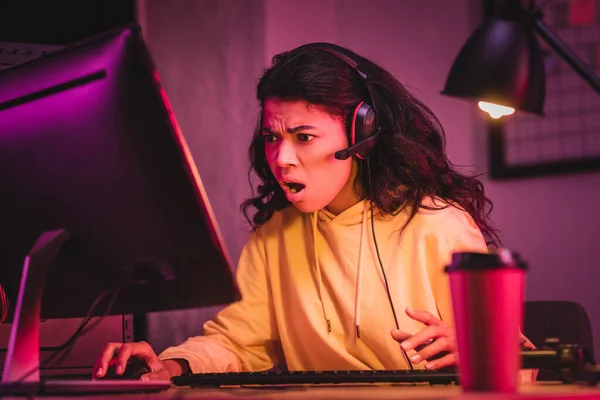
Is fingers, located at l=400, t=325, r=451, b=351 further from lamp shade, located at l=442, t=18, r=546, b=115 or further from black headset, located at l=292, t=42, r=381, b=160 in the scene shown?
lamp shade, located at l=442, t=18, r=546, b=115

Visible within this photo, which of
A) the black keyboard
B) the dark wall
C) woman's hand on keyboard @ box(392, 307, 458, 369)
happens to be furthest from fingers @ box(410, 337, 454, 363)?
the dark wall

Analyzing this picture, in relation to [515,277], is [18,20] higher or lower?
higher

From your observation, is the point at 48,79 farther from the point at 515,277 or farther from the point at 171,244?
the point at 515,277

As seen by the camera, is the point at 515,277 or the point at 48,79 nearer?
the point at 515,277

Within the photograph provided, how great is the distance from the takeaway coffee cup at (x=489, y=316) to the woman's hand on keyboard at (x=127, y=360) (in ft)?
2.11

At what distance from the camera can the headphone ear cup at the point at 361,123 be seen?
148 cm

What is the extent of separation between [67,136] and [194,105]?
1281 mm

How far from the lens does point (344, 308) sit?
1.57m

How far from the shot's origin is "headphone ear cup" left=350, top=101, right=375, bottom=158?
1.48 m

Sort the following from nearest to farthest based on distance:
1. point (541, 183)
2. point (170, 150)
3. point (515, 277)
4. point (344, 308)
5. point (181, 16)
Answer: point (515, 277) < point (170, 150) < point (344, 308) < point (181, 16) < point (541, 183)

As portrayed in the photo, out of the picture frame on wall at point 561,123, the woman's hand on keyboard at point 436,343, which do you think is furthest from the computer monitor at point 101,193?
the picture frame on wall at point 561,123

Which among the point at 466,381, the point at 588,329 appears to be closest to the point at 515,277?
the point at 466,381

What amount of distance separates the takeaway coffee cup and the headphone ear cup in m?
0.83

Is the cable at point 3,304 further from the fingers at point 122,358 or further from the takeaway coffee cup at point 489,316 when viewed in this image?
the takeaway coffee cup at point 489,316
